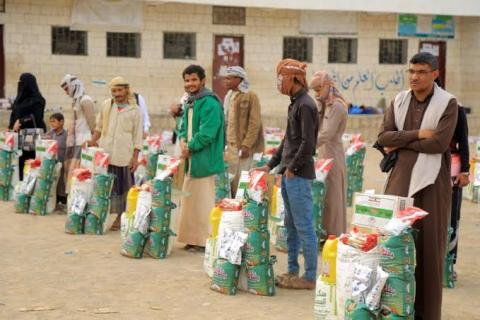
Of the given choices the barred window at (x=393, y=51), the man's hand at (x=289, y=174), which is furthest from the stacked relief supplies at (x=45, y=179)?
the barred window at (x=393, y=51)

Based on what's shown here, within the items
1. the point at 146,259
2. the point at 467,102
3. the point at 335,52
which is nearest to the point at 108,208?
the point at 146,259

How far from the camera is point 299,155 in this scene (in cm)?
628

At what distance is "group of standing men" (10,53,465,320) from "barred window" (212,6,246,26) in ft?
35.0

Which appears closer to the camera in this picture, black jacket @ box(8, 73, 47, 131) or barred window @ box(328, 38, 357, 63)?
black jacket @ box(8, 73, 47, 131)

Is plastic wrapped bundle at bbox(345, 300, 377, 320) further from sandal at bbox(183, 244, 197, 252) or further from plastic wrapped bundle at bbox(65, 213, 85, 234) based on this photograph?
plastic wrapped bundle at bbox(65, 213, 85, 234)

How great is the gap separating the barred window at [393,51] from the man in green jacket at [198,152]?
54.1ft

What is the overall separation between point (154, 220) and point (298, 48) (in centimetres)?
1595

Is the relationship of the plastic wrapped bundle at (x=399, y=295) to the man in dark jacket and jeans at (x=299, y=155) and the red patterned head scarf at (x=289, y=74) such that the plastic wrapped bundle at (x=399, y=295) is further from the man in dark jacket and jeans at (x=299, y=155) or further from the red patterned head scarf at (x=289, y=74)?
the red patterned head scarf at (x=289, y=74)

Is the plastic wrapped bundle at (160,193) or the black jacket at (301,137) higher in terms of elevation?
the black jacket at (301,137)

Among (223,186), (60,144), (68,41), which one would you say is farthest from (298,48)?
(223,186)

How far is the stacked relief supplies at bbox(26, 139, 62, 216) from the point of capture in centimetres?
1006

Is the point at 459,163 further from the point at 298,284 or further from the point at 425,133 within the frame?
the point at 298,284

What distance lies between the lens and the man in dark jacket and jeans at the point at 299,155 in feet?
20.7

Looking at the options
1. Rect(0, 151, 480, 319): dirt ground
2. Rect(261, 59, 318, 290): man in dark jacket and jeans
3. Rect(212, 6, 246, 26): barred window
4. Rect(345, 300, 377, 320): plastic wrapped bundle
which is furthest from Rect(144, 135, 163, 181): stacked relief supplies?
Rect(212, 6, 246, 26): barred window
